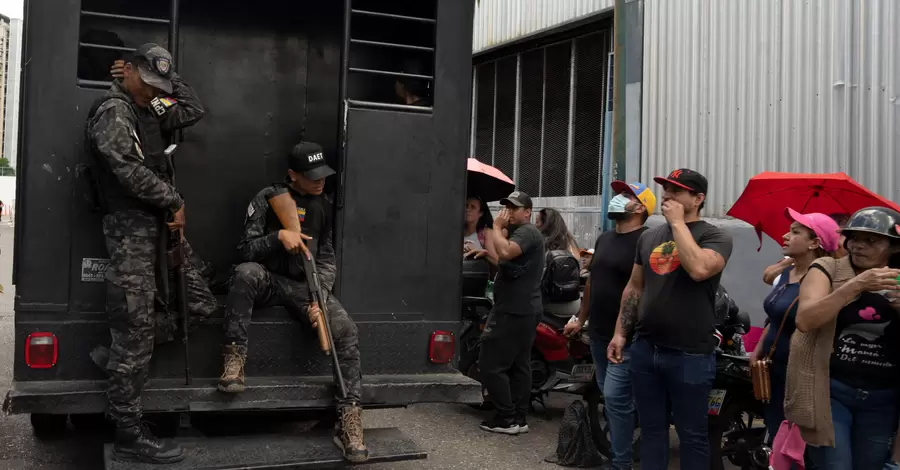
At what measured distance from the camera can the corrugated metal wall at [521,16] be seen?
12.9m

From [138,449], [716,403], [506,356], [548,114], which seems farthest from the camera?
[548,114]

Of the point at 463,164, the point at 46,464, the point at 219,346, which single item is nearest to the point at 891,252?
the point at 463,164

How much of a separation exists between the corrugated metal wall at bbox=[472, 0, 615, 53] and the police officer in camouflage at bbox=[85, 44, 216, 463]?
9.11 m

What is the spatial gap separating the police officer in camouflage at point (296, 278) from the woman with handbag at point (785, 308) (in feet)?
7.62

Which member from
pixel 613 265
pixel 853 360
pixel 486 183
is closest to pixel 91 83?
pixel 613 265

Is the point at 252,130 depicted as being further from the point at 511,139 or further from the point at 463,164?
the point at 511,139

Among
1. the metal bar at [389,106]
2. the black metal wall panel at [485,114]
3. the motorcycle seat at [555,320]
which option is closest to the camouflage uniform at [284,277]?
the metal bar at [389,106]

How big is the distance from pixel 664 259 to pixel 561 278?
2.70 metres

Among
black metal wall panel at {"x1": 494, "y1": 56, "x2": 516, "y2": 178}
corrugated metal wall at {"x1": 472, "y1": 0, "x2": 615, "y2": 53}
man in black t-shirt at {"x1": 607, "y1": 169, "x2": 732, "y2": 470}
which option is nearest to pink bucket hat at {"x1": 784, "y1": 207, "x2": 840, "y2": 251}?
man in black t-shirt at {"x1": 607, "y1": 169, "x2": 732, "y2": 470}

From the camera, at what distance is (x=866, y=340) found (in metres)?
3.91

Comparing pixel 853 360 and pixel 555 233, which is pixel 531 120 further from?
pixel 853 360

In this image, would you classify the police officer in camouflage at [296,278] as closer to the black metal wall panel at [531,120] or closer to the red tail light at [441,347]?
the red tail light at [441,347]

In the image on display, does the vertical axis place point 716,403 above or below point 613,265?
below

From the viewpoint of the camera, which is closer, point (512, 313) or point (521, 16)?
point (512, 313)
